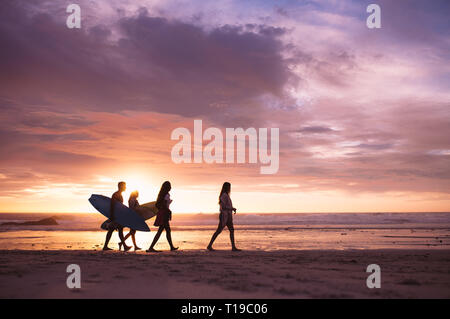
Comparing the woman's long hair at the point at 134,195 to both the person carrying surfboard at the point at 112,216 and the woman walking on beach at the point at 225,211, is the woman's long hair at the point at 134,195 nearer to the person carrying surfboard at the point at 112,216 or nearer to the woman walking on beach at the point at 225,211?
the person carrying surfboard at the point at 112,216

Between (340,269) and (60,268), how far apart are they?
5.56 metres

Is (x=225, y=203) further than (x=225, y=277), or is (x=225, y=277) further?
(x=225, y=203)

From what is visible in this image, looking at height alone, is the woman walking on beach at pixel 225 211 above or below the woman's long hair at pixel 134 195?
below

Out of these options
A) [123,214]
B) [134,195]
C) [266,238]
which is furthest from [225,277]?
[266,238]

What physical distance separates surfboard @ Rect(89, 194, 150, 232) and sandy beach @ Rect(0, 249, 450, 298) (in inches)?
94.5

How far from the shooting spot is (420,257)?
9.70m

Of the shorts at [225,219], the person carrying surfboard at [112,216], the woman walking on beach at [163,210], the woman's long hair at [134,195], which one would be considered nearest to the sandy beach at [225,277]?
the woman walking on beach at [163,210]

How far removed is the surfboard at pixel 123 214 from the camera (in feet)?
38.0

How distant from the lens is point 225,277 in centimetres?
650

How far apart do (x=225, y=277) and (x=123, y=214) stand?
6109 millimetres

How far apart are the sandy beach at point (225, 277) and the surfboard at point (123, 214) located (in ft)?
7.87

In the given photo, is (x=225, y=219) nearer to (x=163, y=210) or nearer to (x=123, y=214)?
(x=163, y=210)

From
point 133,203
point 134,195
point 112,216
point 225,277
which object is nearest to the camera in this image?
point 225,277
